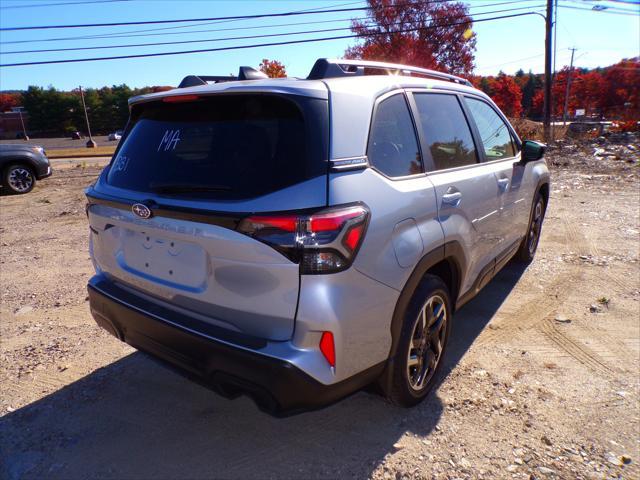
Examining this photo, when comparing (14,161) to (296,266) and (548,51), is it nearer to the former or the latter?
(296,266)

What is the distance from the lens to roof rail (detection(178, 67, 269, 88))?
2.80 meters

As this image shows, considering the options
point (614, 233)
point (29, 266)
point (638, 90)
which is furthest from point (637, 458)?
point (638, 90)

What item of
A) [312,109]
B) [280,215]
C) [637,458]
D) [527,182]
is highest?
[312,109]

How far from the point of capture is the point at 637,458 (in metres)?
2.47

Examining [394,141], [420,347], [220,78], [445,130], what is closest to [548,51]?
[445,130]

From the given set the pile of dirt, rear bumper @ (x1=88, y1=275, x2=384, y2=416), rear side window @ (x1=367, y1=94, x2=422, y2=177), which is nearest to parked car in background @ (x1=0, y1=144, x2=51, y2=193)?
rear bumper @ (x1=88, y1=275, x2=384, y2=416)

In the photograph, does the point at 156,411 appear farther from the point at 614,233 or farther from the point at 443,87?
the point at 614,233

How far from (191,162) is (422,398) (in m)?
1.91

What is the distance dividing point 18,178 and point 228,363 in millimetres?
11569

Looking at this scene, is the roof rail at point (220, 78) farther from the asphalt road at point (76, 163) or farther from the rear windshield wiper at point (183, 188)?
the asphalt road at point (76, 163)

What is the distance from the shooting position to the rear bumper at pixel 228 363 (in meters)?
1.96

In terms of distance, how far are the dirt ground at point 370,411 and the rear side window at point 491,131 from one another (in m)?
1.41

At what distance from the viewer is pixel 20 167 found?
11195 millimetres

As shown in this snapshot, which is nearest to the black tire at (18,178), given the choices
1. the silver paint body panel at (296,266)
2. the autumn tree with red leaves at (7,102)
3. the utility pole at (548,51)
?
the silver paint body panel at (296,266)
